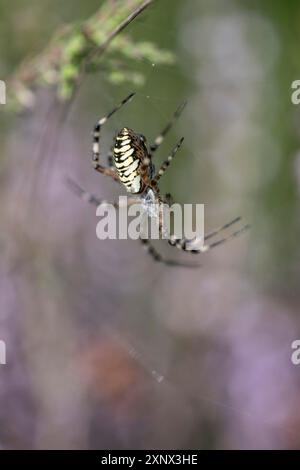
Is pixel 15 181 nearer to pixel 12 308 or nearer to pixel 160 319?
pixel 12 308

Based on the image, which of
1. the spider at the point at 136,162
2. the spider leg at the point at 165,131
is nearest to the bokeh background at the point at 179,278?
the spider at the point at 136,162

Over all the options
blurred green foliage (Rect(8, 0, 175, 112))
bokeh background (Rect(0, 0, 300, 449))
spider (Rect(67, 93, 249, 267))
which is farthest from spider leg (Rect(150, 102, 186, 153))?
bokeh background (Rect(0, 0, 300, 449))

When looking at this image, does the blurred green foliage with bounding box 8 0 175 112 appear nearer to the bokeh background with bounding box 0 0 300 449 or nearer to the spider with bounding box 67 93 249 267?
the spider with bounding box 67 93 249 267

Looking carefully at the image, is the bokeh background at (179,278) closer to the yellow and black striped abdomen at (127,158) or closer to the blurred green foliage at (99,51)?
the blurred green foliage at (99,51)

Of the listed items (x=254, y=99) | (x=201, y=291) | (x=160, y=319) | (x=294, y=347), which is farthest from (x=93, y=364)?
(x=254, y=99)

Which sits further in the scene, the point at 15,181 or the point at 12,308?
the point at 15,181
